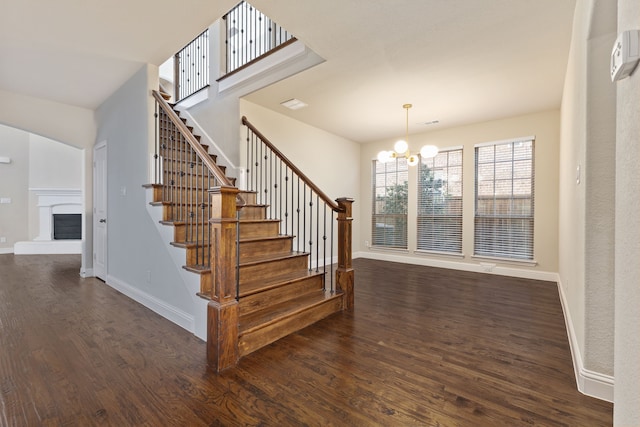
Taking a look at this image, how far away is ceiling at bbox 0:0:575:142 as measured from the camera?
94.3 inches

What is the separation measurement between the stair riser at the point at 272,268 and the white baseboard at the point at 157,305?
0.58 m

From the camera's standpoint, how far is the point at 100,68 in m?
3.43

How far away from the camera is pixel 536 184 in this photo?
4688 mm

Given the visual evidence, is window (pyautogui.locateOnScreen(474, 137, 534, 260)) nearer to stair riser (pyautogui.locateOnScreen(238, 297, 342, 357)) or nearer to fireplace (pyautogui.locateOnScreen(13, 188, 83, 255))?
stair riser (pyautogui.locateOnScreen(238, 297, 342, 357))

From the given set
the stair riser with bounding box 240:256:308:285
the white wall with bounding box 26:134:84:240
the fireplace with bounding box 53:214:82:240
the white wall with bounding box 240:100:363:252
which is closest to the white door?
the white wall with bounding box 240:100:363:252

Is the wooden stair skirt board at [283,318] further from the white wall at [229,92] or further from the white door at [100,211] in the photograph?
the white door at [100,211]

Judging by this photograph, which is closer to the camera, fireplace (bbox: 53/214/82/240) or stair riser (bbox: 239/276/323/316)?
stair riser (bbox: 239/276/323/316)

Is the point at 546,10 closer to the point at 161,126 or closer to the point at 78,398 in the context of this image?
the point at 161,126

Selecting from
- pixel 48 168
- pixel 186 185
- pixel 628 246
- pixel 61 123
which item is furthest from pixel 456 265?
pixel 48 168

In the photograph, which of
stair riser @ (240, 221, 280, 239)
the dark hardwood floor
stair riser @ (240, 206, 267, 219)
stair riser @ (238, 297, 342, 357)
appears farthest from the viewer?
stair riser @ (240, 206, 267, 219)

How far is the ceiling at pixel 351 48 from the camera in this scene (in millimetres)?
2395

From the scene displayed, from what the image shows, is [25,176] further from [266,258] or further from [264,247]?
A: [266,258]

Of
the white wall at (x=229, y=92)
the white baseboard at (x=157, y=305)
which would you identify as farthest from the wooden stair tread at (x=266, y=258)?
the white wall at (x=229, y=92)

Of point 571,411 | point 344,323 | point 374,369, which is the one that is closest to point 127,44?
point 344,323
